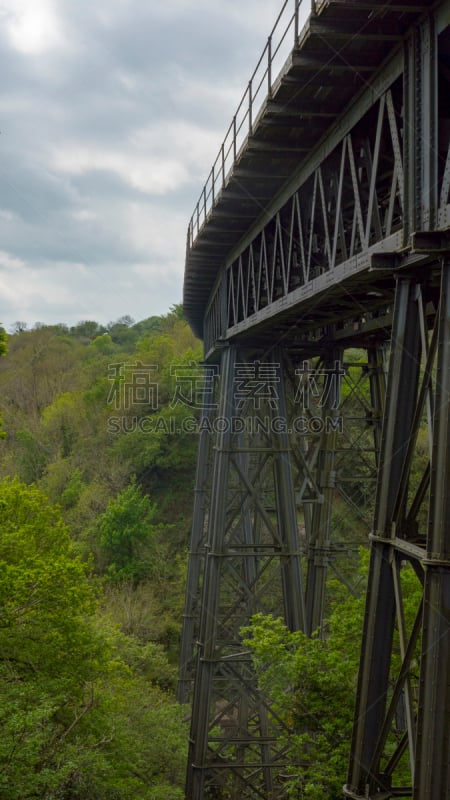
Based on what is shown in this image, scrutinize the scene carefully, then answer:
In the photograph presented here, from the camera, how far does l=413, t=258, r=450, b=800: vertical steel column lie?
12.7 ft

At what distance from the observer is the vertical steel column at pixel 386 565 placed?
16.0ft

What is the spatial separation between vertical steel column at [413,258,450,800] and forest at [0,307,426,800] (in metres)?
3.11

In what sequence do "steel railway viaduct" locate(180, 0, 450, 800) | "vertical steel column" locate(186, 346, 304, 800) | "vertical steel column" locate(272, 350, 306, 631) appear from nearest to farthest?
"steel railway viaduct" locate(180, 0, 450, 800), "vertical steel column" locate(272, 350, 306, 631), "vertical steel column" locate(186, 346, 304, 800)

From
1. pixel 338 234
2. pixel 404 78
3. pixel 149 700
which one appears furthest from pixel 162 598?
pixel 404 78

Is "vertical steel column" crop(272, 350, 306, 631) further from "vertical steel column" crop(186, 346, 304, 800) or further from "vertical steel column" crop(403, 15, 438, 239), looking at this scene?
"vertical steel column" crop(403, 15, 438, 239)

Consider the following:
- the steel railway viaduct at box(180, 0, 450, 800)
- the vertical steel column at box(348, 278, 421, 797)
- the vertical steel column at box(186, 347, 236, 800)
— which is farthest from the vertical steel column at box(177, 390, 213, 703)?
the vertical steel column at box(348, 278, 421, 797)

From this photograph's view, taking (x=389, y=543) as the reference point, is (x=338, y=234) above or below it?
above

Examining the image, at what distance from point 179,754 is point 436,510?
1105cm

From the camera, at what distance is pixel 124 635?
17.3 meters

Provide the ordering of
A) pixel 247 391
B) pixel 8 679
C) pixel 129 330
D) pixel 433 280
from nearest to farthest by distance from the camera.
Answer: pixel 433 280 → pixel 8 679 → pixel 247 391 → pixel 129 330

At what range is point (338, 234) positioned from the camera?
639 centimetres

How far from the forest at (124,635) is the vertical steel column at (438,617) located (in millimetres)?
3114

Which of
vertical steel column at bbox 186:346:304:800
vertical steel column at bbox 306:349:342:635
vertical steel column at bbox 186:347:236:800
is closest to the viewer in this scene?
vertical steel column at bbox 186:346:304:800

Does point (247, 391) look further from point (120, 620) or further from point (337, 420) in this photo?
point (120, 620)
